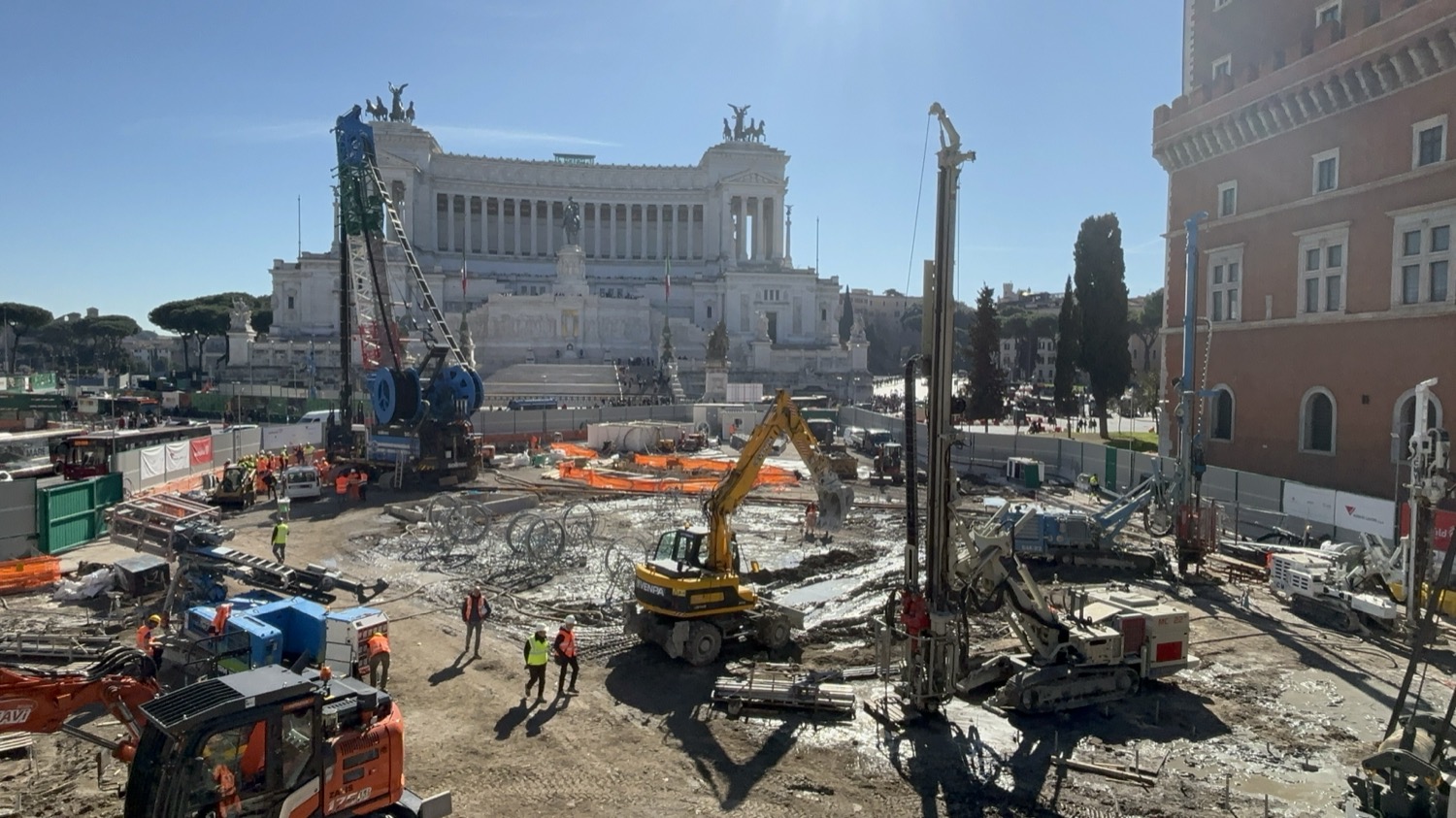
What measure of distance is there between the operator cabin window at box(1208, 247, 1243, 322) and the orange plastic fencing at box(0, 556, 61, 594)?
3520 cm

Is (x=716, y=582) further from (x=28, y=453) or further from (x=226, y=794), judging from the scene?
(x=28, y=453)

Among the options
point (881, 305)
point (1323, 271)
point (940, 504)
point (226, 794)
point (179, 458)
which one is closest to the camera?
point (226, 794)

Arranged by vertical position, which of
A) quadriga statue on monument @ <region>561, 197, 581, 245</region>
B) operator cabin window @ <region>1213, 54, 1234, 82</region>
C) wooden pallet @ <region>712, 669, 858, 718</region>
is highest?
quadriga statue on monument @ <region>561, 197, 581, 245</region>

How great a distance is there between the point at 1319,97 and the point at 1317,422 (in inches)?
397

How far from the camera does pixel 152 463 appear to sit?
94.8 feet

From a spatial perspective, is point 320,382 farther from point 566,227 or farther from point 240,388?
point 566,227

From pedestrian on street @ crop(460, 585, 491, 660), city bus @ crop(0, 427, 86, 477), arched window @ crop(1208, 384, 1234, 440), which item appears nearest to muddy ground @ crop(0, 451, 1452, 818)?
pedestrian on street @ crop(460, 585, 491, 660)

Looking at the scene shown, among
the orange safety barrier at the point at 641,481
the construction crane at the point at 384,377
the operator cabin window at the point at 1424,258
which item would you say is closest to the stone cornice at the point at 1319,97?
the operator cabin window at the point at 1424,258

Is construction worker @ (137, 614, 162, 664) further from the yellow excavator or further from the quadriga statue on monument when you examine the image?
the quadriga statue on monument

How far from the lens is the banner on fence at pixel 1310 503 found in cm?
2409

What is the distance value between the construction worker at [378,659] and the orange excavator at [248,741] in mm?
3687

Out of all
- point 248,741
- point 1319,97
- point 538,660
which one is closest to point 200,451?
point 538,660

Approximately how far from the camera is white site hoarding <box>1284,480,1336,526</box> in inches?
949

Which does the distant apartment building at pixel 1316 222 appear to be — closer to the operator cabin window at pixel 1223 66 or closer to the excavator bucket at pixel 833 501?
the operator cabin window at pixel 1223 66
